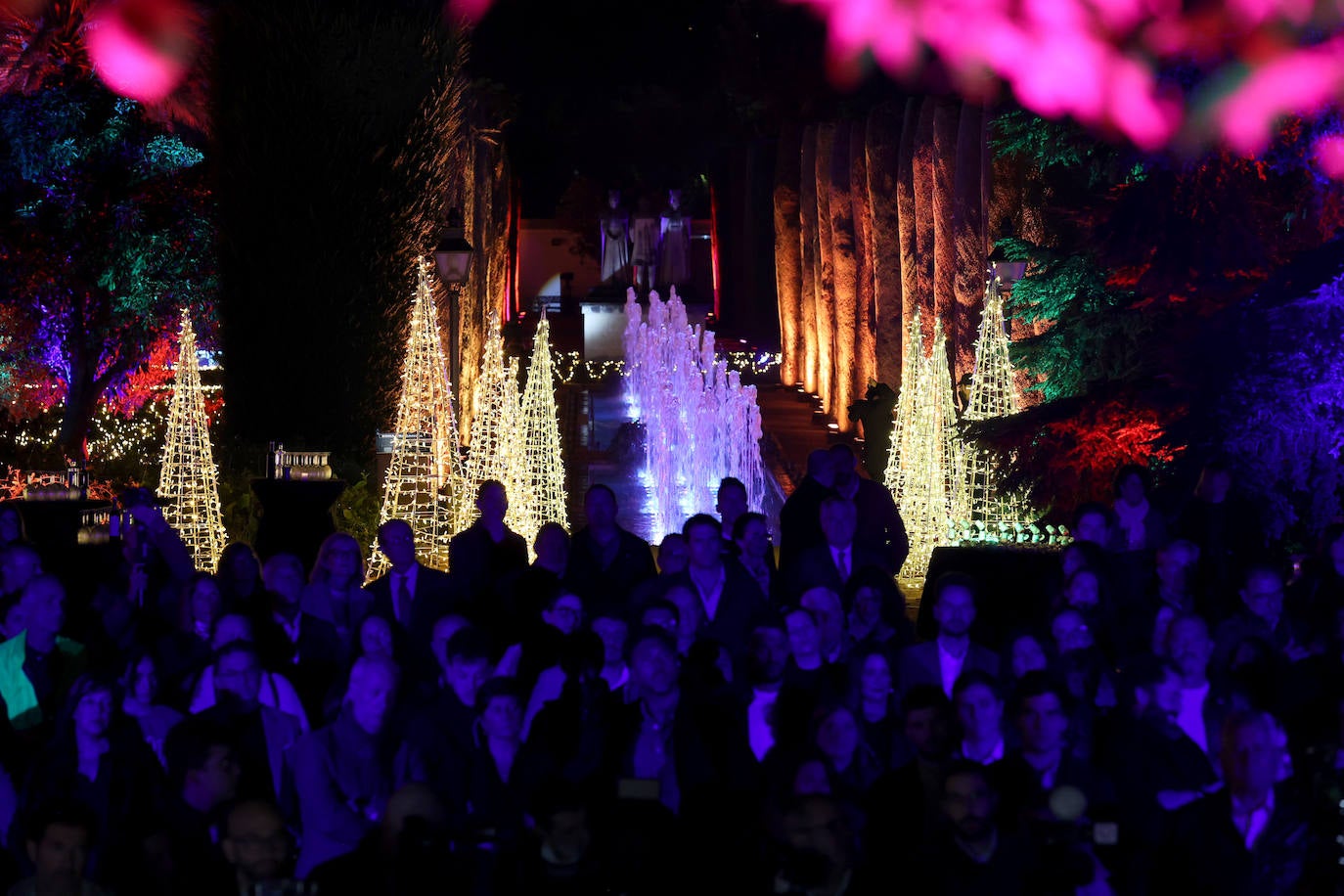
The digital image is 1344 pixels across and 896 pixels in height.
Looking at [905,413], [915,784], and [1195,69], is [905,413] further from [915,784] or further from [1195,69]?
[915,784]

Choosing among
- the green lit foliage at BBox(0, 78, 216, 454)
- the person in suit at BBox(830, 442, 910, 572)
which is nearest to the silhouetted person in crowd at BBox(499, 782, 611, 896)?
the person in suit at BBox(830, 442, 910, 572)

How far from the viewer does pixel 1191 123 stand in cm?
1246

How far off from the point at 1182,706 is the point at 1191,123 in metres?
7.06

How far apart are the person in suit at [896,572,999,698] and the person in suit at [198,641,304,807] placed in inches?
89.2

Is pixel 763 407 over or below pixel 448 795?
over

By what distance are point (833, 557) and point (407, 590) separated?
6.55 ft

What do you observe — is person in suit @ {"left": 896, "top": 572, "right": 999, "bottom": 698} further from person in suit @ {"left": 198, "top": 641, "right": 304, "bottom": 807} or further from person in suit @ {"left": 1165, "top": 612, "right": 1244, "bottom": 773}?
person in suit @ {"left": 198, "top": 641, "right": 304, "bottom": 807}

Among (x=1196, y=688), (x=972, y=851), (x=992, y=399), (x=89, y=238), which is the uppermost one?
(x=89, y=238)

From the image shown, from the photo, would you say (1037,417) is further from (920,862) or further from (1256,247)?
(920,862)

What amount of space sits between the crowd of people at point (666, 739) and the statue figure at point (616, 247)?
25579 mm

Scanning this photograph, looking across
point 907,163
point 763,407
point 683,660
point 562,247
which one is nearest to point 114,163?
point 907,163

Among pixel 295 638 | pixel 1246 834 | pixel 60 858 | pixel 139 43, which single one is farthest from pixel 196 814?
pixel 139 43

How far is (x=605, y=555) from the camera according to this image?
9.00 metres

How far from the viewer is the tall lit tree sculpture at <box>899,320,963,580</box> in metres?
15.2
